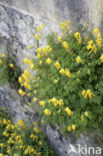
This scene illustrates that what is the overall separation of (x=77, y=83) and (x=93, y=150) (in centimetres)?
141

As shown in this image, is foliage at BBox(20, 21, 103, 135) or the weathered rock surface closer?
foliage at BBox(20, 21, 103, 135)

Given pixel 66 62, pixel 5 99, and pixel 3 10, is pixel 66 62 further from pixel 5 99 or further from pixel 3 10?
pixel 5 99

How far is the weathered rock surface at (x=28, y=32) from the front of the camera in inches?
99.6

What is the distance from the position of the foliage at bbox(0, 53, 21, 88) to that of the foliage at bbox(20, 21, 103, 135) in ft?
4.83

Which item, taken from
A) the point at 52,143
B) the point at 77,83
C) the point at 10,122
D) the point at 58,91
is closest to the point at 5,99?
the point at 10,122

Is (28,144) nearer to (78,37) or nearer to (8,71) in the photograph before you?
(8,71)

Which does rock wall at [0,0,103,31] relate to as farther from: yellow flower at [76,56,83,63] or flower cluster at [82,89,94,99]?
flower cluster at [82,89,94,99]

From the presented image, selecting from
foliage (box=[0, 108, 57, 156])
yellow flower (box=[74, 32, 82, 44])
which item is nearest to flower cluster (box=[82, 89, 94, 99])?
yellow flower (box=[74, 32, 82, 44])

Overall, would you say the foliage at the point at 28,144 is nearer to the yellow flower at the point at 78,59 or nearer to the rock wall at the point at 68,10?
the yellow flower at the point at 78,59

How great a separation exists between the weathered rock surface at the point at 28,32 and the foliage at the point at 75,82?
13.6 inches

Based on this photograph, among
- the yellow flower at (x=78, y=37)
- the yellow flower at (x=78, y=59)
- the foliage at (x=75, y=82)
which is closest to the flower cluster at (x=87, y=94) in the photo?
the foliage at (x=75, y=82)

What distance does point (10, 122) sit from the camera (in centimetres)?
479

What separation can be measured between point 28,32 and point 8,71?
1.12 meters

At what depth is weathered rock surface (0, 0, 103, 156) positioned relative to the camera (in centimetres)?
253
